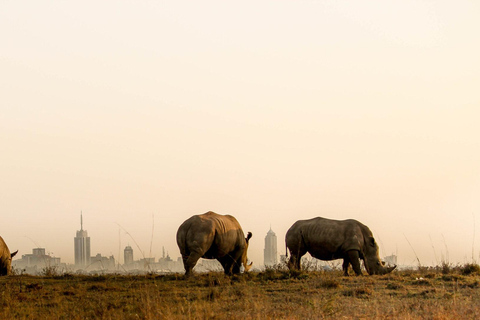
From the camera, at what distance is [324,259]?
20219 mm

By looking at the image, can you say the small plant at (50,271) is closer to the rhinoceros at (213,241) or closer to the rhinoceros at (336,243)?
the rhinoceros at (213,241)

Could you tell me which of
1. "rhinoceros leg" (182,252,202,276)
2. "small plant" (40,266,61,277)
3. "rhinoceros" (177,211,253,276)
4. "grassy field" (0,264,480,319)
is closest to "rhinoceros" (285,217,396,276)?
"rhinoceros" (177,211,253,276)

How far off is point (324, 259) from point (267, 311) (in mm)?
10098

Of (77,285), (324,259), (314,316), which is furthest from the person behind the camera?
(324,259)

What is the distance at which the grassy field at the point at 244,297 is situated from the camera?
10328 mm

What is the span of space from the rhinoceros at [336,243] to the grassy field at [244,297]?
5.95ft

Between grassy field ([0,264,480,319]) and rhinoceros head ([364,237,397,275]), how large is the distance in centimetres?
171

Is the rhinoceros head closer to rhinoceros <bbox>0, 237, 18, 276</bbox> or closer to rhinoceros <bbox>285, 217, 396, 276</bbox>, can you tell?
rhinoceros <bbox>285, 217, 396, 276</bbox>

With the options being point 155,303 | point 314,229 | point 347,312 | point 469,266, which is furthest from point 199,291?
point 469,266

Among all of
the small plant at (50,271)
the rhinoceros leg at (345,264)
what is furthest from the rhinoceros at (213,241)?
the small plant at (50,271)

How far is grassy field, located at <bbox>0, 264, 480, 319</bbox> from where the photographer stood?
33.9 ft

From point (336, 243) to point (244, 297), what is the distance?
25.2 ft

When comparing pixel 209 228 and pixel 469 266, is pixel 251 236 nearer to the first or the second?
pixel 209 228

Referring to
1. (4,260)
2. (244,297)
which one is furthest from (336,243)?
(4,260)
